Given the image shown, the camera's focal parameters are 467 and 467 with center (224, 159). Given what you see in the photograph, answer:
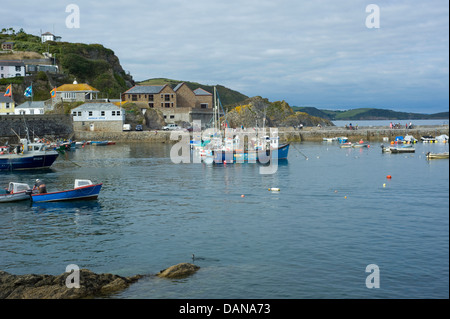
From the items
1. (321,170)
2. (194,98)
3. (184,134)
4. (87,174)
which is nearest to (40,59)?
(194,98)

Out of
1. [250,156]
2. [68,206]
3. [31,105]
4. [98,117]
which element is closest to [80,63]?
[31,105]

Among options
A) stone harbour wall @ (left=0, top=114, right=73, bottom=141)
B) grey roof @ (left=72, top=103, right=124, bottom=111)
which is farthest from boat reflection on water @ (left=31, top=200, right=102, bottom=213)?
grey roof @ (left=72, top=103, right=124, bottom=111)

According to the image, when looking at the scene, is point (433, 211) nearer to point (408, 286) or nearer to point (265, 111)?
point (408, 286)

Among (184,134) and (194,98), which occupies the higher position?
(194,98)

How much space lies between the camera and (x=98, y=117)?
105m

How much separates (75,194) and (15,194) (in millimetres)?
4866

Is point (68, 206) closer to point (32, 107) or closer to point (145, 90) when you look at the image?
point (32, 107)

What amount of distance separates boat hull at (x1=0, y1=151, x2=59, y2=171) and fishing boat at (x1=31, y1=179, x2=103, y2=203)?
23134mm

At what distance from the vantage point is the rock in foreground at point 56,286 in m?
17.6

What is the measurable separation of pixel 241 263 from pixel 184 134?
86.0m

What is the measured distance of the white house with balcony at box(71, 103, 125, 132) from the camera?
104750 mm

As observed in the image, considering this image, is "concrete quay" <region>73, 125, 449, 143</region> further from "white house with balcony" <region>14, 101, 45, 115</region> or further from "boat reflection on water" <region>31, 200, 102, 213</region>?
"boat reflection on water" <region>31, 200, 102, 213</region>

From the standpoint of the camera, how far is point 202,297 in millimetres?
18047
